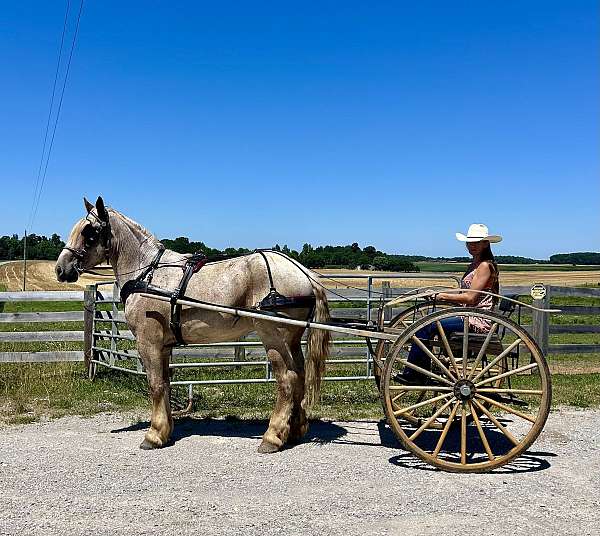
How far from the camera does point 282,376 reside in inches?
232

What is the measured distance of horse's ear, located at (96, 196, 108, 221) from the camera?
6.09 metres

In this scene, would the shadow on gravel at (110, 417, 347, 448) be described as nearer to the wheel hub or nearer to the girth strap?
the girth strap

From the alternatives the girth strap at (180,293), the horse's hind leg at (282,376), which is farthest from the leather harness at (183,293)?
the horse's hind leg at (282,376)

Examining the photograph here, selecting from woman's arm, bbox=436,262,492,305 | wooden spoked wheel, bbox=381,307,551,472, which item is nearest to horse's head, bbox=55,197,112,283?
wooden spoked wheel, bbox=381,307,551,472

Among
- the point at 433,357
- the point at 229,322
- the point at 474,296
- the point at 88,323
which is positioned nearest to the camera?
the point at 433,357

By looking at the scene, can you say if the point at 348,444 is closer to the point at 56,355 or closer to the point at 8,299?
the point at 56,355

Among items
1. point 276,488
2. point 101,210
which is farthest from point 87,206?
point 276,488

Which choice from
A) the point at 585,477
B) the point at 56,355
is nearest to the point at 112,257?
the point at 56,355

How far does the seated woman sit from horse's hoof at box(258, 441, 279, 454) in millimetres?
1346

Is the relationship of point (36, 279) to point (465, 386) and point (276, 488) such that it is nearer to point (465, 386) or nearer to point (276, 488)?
point (276, 488)

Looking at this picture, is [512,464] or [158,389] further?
[158,389]

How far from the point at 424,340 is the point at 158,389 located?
2.61m

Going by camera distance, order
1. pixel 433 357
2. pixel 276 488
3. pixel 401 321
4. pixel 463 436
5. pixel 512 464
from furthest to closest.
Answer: pixel 401 321 → pixel 512 464 → pixel 433 357 → pixel 463 436 → pixel 276 488

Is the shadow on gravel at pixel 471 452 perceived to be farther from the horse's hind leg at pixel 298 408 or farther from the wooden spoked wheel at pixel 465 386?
the horse's hind leg at pixel 298 408
